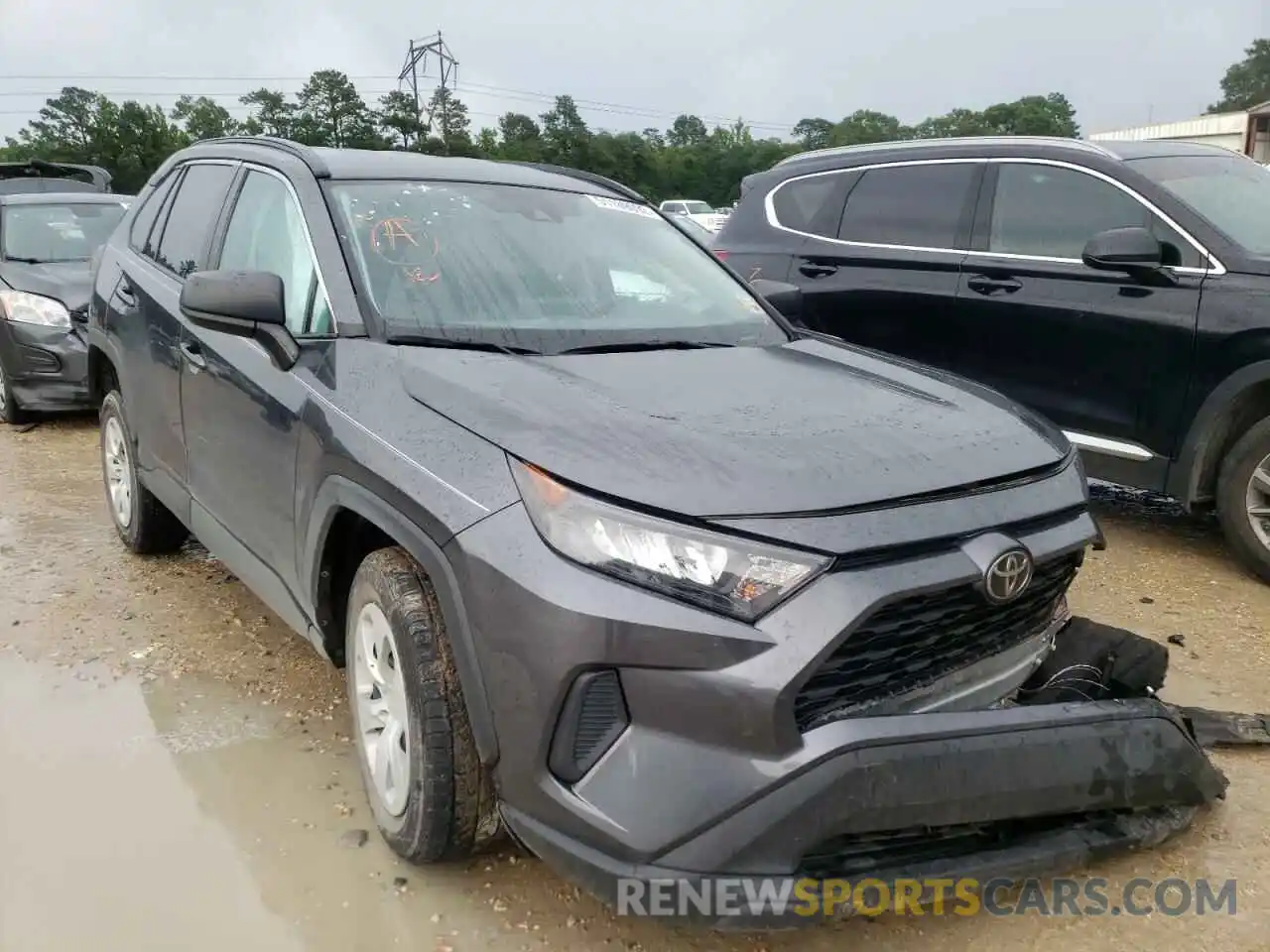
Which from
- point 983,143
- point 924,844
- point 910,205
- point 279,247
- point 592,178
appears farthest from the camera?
point 910,205

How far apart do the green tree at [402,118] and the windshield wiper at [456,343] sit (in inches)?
2008

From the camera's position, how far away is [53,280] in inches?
299

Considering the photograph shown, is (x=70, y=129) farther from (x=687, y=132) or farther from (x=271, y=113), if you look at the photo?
(x=687, y=132)

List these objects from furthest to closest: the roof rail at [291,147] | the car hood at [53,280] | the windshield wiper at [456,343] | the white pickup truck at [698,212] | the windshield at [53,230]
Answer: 1. the white pickup truck at [698,212]
2. the windshield at [53,230]
3. the car hood at [53,280]
4. the roof rail at [291,147]
5. the windshield wiper at [456,343]

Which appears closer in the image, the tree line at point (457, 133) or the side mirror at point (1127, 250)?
the side mirror at point (1127, 250)

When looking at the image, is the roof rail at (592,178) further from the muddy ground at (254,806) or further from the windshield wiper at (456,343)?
the muddy ground at (254,806)

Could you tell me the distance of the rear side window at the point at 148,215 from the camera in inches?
178

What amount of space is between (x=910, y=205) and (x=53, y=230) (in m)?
6.45

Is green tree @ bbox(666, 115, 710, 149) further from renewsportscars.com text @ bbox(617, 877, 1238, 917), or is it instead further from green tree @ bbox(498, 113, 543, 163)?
renewsportscars.com text @ bbox(617, 877, 1238, 917)

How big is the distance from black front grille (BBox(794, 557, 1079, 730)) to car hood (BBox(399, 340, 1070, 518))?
0.22 m

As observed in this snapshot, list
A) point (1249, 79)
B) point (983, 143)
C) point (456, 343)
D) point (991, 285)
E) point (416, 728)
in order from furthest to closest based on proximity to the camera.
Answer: point (1249, 79), point (983, 143), point (991, 285), point (456, 343), point (416, 728)

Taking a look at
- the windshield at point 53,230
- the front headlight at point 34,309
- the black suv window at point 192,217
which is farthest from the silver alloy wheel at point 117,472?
the windshield at point 53,230

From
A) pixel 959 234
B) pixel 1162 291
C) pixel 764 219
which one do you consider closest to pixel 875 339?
pixel 959 234

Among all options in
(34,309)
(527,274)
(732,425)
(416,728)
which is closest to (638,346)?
(527,274)
